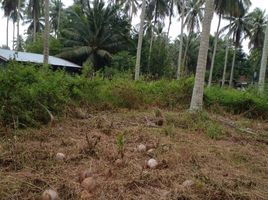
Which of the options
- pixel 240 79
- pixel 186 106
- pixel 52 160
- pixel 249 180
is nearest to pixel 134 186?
pixel 52 160

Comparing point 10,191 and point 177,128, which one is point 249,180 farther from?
point 177,128

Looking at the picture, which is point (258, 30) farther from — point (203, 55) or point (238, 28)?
point (203, 55)

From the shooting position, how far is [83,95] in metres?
9.38

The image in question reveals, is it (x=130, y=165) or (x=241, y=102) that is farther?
(x=241, y=102)

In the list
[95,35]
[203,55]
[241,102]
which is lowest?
[241,102]

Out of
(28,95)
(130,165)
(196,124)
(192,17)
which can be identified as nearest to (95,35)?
(192,17)

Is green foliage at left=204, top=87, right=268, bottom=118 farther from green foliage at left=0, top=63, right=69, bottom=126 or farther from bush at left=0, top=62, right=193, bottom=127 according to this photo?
green foliage at left=0, top=63, right=69, bottom=126

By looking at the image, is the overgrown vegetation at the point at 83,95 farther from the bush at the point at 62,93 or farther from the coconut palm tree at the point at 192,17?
the coconut palm tree at the point at 192,17

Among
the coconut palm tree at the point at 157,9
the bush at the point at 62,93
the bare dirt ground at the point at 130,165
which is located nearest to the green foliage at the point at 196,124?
the bare dirt ground at the point at 130,165

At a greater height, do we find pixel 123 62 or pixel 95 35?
pixel 95 35

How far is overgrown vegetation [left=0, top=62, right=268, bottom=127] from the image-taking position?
6367 millimetres

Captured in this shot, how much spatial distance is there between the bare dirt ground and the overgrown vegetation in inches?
19.1

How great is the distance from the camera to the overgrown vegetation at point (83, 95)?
637cm

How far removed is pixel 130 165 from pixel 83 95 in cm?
536
